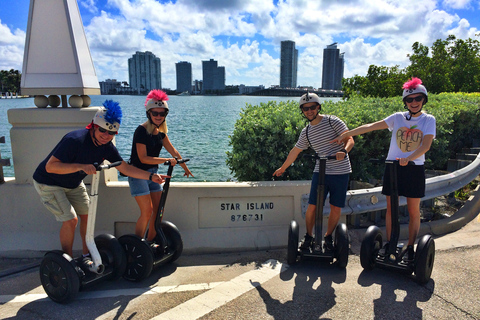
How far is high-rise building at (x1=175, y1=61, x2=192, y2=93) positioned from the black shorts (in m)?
74.7

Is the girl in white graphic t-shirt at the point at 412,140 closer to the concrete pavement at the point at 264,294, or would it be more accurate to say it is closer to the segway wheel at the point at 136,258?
the concrete pavement at the point at 264,294

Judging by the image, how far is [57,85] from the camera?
15.5ft

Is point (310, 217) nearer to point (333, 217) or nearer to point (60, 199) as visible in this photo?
point (333, 217)

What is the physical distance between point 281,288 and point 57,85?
3.80 metres

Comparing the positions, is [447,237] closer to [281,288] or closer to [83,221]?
[281,288]

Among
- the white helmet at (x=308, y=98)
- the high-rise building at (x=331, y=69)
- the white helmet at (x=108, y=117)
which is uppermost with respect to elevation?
the high-rise building at (x=331, y=69)

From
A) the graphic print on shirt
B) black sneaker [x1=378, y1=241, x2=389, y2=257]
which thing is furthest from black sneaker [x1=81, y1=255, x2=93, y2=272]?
the graphic print on shirt

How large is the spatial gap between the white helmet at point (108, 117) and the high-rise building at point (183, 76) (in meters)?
74.8

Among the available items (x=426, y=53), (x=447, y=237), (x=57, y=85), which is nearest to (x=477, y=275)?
(x=447, y=237)

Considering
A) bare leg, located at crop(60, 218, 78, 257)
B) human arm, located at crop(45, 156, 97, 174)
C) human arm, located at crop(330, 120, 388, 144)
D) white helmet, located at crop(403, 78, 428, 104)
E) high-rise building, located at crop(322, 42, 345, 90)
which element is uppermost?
high-rise building, located at crop(322, 42, 345, 90)

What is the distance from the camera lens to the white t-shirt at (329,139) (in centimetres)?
419

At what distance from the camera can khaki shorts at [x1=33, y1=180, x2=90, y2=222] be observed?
12.0 ft

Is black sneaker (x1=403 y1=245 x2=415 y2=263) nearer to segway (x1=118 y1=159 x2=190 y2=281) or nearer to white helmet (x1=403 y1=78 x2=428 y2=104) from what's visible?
white helmet (x1=403 y1=78 x2=428 y2=104)

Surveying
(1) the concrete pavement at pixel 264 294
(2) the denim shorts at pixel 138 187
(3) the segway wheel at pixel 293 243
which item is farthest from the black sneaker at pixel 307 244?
(2) the denim shorts at pixel 138 187
